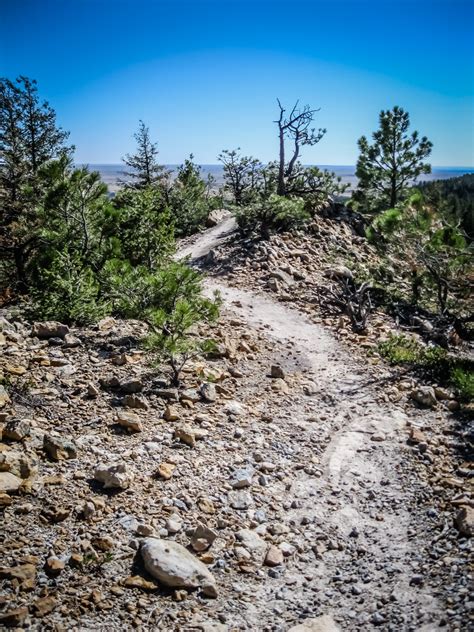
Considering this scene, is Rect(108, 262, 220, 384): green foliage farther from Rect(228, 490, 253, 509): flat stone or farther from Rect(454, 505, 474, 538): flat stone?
Rect(454, 505, 474, 538): flat stone

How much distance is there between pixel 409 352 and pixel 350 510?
5.27 m

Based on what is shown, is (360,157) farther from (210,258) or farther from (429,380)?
(429,380)

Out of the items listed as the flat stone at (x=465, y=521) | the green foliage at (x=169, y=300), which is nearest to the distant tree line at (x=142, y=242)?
the green foliage at (x=169, y=300)

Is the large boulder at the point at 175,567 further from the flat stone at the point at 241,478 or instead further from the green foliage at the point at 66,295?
the green foliage at the point at 66,295

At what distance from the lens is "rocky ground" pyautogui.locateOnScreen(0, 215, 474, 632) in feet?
12.3

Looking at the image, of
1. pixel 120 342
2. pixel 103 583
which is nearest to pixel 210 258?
pixel 120 342

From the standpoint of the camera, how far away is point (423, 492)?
5.34 metres

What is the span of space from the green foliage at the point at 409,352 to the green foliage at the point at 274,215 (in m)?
7.31

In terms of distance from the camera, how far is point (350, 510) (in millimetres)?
5160

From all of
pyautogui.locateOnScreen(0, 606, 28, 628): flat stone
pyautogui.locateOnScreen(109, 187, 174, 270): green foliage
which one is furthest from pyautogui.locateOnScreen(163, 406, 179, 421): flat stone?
pyautogui.locateOnScreen(109, 187, 174, 270): green foliage

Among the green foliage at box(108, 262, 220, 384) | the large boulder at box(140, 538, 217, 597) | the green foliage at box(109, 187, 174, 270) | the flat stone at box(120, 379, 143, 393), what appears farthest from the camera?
the green foliage at box(109, 187, 174, 270)

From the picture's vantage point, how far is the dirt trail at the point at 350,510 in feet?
12.7

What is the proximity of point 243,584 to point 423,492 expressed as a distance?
266 cm

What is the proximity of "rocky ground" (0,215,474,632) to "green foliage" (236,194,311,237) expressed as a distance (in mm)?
8876
